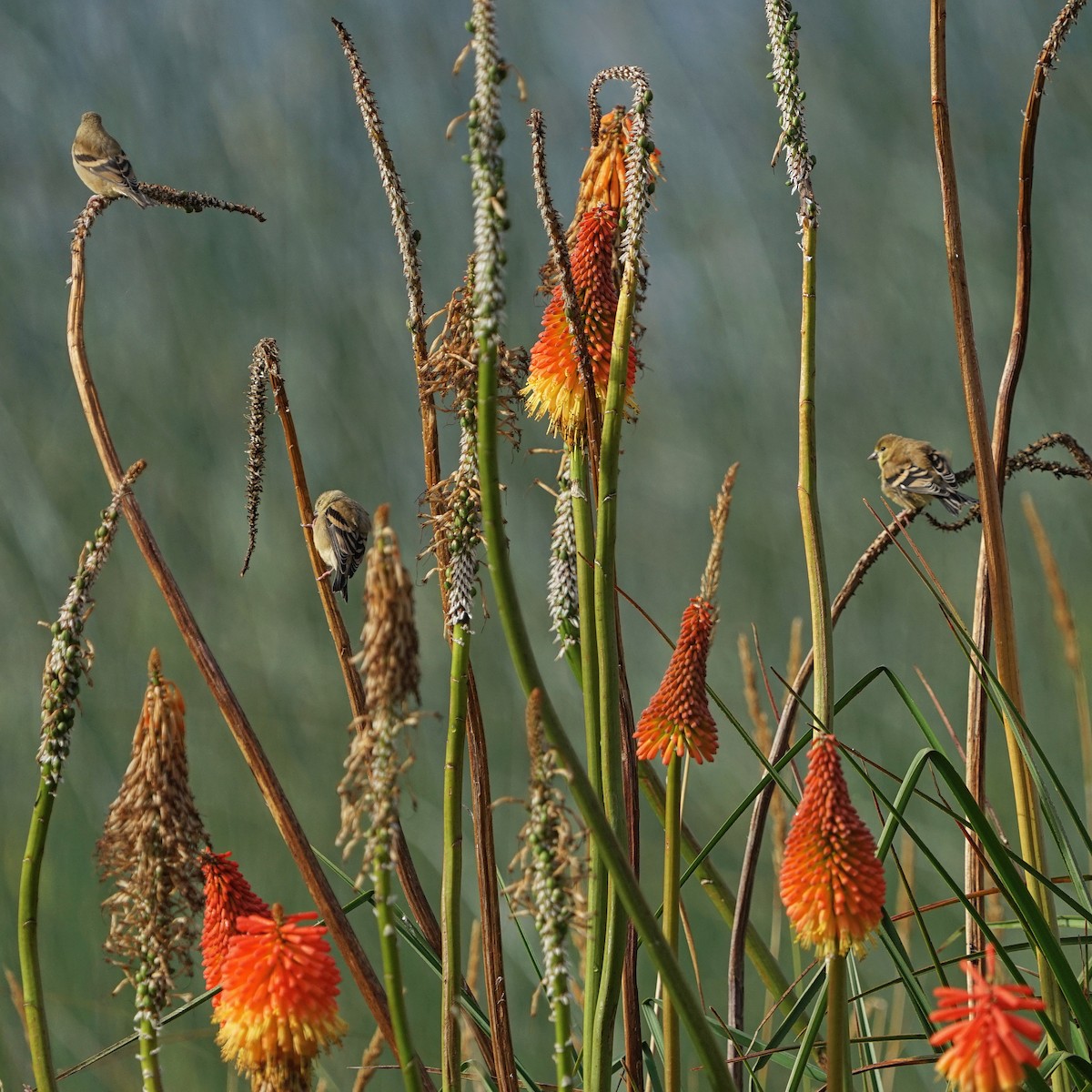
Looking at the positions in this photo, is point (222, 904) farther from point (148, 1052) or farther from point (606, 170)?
point (606, 170)

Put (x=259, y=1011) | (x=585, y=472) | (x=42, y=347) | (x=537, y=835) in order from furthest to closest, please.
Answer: (x=42, y=347)
(x=585, y=472)
(x=259, y=1011)
(x=537, y=835)

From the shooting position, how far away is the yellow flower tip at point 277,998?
687mm

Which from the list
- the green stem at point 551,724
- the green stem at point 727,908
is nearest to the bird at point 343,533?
the green stem at point 727,908

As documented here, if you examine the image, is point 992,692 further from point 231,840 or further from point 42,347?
point 42,347

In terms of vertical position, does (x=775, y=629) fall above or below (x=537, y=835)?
above

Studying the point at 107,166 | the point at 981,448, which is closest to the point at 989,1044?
the point at 981,448

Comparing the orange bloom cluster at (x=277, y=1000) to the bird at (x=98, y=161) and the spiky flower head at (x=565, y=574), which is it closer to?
the spiky flower head at (x=565, y=574)

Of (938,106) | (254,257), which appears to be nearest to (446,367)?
(938,106)

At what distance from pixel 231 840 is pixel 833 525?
1.69 metres

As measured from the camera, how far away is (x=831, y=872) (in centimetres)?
70

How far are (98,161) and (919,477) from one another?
166 cm

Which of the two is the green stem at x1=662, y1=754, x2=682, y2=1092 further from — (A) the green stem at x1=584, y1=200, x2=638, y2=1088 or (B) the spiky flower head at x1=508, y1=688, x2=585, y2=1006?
(B) the spiky flower head at x1=508, y1=688, x2=585, y2=1006

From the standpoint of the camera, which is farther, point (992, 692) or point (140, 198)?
point (140, 198)

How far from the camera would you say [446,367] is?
0.78 m
